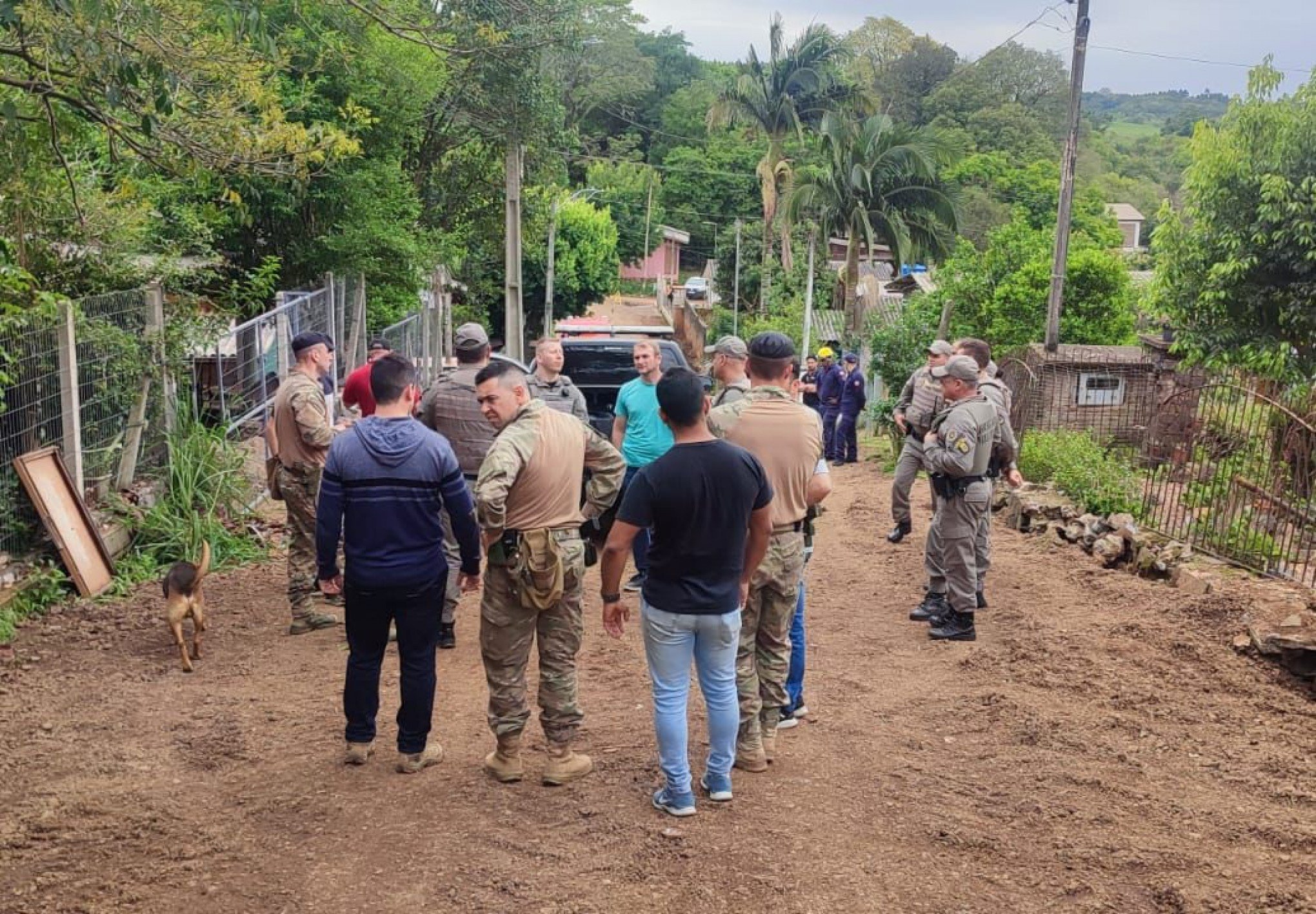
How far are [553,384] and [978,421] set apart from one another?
2629 millimetres

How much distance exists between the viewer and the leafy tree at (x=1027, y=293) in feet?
68.5

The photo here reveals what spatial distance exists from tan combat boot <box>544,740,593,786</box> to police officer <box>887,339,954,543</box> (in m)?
4.57

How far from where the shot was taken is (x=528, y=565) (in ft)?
15.2

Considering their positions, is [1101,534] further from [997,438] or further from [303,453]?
[303,453]

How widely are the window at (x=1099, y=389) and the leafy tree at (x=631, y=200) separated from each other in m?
40.9

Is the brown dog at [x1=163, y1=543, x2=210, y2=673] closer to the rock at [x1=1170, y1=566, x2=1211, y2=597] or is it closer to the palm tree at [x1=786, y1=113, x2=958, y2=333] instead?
the rock at [x1=1170, y1=566, x2=1211, y2=597]

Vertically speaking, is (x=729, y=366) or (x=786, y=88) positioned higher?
(x=786, y=88)

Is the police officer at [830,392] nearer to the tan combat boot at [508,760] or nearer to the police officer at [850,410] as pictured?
the police officer at [850,410]

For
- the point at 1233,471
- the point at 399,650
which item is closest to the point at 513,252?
the point at 1233,471

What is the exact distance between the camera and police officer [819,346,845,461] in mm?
16875

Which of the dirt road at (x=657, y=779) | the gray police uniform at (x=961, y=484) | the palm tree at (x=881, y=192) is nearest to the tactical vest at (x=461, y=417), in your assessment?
the dirt road at (x=657, y=779)

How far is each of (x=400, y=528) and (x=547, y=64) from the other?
72.6 ft

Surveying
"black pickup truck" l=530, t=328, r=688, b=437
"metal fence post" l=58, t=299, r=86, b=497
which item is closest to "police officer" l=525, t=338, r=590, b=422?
"metal fence post" l=58, t=299, r=86, b=497

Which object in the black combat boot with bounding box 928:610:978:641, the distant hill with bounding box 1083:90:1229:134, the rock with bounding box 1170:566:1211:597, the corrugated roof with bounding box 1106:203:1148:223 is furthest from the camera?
the distant hill with bounding box 1083:90:1229:134
